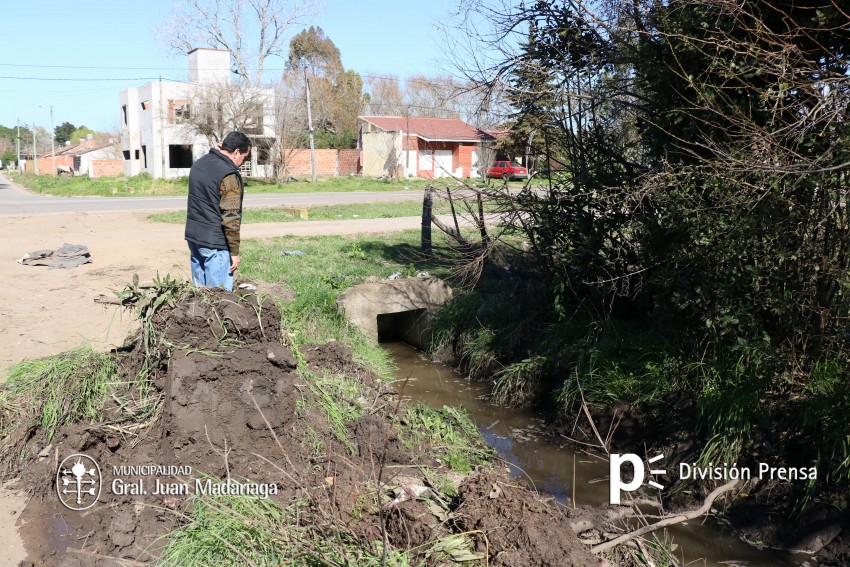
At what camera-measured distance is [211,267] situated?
644 centimetres

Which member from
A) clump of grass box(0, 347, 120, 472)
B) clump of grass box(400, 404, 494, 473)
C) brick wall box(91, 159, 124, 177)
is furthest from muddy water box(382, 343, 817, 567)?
brick wall box(91, 159, 124, 177)

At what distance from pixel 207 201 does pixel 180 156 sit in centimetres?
4505

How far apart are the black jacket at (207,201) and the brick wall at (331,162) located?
41.9 m

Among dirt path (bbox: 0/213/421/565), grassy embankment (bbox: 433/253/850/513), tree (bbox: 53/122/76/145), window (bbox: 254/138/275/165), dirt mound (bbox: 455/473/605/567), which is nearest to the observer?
dirt mound (bbox: 455/473/605/567)

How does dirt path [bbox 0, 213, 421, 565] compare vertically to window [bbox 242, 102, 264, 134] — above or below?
below

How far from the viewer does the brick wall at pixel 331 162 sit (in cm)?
4838

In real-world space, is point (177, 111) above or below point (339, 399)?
above

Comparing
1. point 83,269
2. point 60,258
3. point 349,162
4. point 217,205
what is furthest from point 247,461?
point 349,162

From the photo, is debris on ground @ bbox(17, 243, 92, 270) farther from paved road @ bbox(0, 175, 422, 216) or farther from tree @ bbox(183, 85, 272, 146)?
tree @ bbox(183, 85, 272, 146)

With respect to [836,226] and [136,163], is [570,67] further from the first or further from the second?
[136,163]

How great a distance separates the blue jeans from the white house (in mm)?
32343

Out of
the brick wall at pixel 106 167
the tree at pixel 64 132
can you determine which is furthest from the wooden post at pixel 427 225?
the tree at pixel 64 132

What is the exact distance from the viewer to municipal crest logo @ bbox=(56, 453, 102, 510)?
4.61 meters

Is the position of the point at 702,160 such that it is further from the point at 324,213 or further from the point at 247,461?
the point at 324,213
